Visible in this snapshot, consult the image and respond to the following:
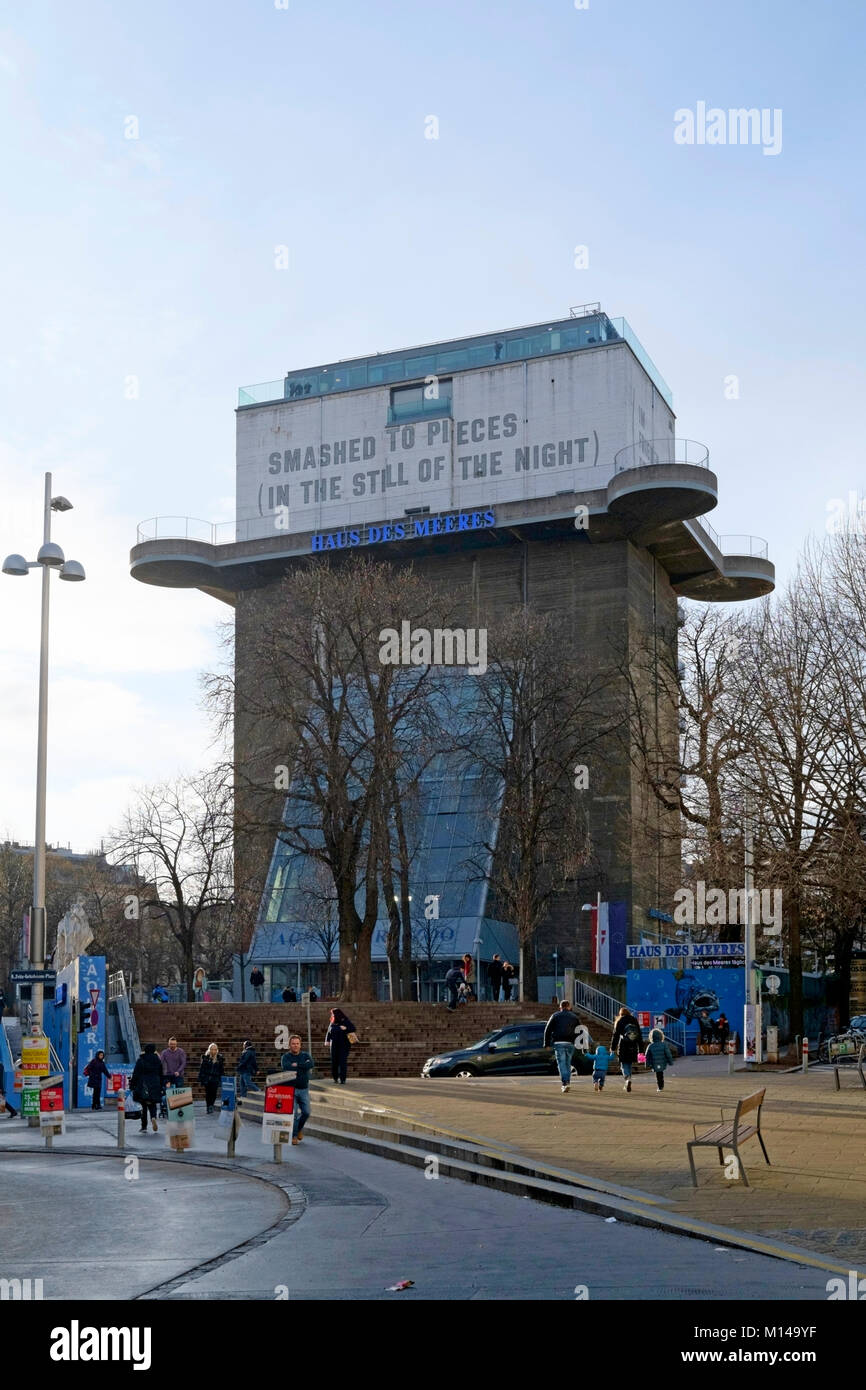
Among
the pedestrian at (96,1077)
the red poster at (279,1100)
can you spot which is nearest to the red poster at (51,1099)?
the red poster at (279,1100)

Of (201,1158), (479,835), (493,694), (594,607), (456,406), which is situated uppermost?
(456,406)

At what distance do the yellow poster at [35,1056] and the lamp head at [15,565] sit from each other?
816 cm

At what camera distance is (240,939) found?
51906 millimetres

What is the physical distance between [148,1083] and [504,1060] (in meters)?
10.7

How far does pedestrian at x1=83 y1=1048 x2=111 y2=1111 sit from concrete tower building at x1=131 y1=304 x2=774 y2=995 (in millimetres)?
29488

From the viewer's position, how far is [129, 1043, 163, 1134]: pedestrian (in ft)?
85.4

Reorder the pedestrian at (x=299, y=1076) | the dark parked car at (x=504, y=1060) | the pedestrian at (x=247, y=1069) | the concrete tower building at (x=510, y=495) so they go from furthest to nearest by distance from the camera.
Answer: the concrete tower building at (x=510, y=495)
the dark parked car at (x=504, y=1060)
the pedestrian at (x=247, y=1069)
the pedestrian at (x=299, y=1076)

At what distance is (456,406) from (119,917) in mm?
30001

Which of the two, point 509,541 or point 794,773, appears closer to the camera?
point 794,773

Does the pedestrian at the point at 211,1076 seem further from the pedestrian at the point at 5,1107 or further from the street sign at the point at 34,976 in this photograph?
the street sign at the point at 34,976

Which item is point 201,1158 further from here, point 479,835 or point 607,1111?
point 479,835

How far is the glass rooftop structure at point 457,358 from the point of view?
71.8 metres

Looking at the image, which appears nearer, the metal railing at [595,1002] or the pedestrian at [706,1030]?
the pedestrian at [706,1030]
